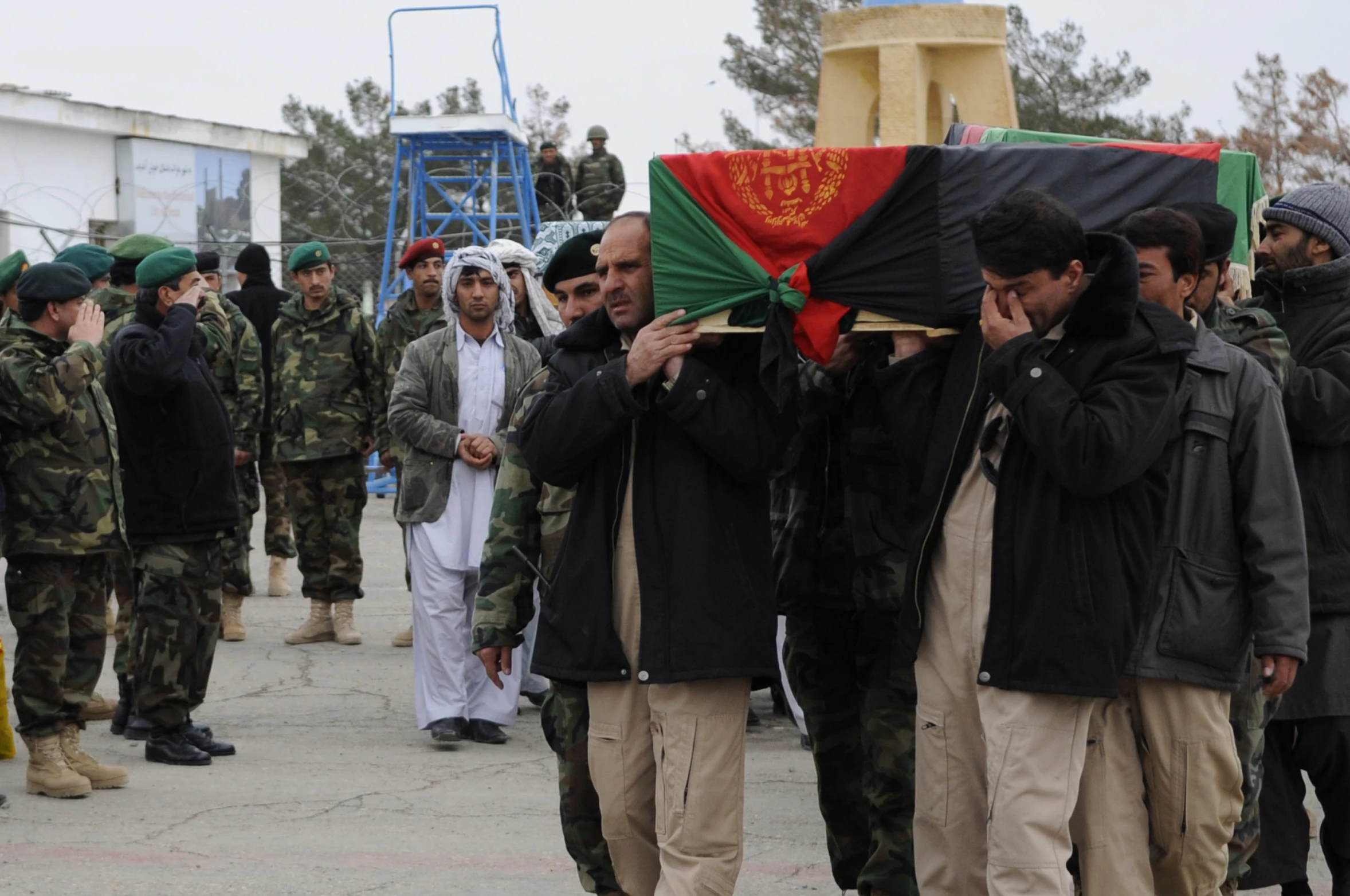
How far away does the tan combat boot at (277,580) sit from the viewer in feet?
39.1

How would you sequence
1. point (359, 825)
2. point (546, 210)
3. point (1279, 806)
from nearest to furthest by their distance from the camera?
point (1279, 806)
point (359, 825)
point (546, 210)

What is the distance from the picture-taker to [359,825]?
6121mm

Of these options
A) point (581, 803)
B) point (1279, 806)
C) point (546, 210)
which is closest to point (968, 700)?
point (581, 803)

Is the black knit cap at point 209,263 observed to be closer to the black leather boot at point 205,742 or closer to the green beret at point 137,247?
the green beret at point 137,247

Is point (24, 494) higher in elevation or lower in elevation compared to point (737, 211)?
lower

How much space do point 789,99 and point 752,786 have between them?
32943mm

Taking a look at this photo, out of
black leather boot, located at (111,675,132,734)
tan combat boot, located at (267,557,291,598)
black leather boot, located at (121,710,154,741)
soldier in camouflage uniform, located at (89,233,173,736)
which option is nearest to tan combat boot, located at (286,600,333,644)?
soldier in camouflage uniform, located at (89,233,173,736)

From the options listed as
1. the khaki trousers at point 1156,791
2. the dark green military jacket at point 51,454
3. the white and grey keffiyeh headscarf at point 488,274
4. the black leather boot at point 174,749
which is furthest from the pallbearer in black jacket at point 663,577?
the black leather boot at point 174,749

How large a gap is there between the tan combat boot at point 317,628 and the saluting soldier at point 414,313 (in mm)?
889

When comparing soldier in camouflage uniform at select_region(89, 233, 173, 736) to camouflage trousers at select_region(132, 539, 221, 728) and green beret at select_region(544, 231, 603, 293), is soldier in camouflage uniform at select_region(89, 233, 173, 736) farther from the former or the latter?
green beret at select_region(544, 231, 603, 293)

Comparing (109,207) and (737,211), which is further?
(109,207)

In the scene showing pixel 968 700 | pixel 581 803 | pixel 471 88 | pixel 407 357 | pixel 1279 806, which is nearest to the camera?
pixel 968 700

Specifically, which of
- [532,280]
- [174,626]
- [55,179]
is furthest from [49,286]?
[55,179]

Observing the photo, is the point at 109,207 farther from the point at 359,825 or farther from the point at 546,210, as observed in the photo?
the point at 359,825
